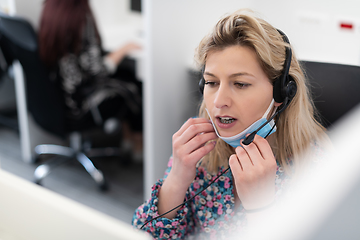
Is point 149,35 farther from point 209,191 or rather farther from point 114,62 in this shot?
point 209,191

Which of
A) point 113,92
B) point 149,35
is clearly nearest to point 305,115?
point 149,35

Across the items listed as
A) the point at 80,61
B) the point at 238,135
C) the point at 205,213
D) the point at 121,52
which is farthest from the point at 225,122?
the point at 121,52

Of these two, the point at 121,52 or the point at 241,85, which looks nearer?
the point at 241,85

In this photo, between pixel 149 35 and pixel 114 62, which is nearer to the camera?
pixel 149 35

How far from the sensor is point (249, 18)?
0.73 metres

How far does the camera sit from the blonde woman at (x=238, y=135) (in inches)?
27.2

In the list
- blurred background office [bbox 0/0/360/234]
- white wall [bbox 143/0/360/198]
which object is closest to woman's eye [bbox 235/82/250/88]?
Answer: blurred background office [bbox 0/0/360/234]

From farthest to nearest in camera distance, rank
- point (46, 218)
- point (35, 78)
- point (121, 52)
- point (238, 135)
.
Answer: point (121, 52)
point (35, 78)
point (238, 135)
point (46, 218)

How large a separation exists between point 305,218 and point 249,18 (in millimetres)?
523

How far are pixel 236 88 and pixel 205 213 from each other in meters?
0.34

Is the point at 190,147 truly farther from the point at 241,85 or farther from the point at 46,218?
the point at 46,218

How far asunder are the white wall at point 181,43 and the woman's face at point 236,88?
0.80m

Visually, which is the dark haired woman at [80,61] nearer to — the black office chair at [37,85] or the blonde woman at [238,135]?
the black office chair at [37,85]

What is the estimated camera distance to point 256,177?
654 millimetres
